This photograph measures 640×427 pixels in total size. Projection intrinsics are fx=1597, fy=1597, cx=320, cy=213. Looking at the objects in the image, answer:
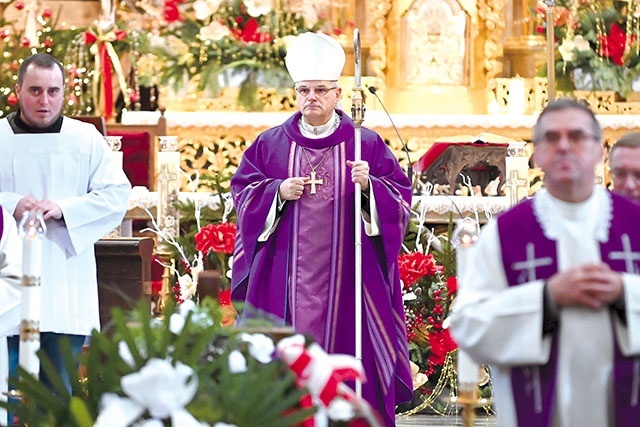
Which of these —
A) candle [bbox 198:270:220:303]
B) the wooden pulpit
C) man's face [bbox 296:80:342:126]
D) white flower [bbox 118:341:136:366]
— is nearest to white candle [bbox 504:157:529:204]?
the wooden pulpit

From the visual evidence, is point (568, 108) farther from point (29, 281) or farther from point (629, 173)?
point (29, 281)

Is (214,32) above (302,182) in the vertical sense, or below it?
above

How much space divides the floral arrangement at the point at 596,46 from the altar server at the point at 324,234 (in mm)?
5134

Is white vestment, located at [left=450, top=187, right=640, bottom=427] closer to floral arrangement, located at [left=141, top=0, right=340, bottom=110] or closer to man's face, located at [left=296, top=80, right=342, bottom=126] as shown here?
man's face, located at [left=296, top=80, right=342, bottom=126]

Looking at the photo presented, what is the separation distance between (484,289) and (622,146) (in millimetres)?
980

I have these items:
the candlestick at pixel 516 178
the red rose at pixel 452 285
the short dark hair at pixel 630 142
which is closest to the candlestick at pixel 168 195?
the red rose at pixel 452 285

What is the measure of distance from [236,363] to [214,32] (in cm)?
799

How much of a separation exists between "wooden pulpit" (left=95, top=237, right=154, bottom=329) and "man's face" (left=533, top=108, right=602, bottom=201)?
4.21m

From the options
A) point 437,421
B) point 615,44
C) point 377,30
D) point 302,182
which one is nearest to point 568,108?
point 302,182

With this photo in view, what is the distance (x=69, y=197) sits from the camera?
652 centimetres

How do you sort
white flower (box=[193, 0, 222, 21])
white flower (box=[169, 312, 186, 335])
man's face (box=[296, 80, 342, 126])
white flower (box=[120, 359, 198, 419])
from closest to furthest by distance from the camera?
white flower (box=[120, 359, 198, 419])
white flower (box=[169, 312, 186, 335])
man's face (box=[296, 80, 342, 126])
white flower (box=[193, 0, 222, 21])

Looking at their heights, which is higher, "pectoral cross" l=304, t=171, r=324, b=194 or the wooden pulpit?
"pectoral cross" l=304, t=171, r=324, b=194

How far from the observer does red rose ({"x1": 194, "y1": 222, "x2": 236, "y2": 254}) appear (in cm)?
837

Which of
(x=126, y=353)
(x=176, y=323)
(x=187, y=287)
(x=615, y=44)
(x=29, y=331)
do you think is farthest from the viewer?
(x=615, y=44)
